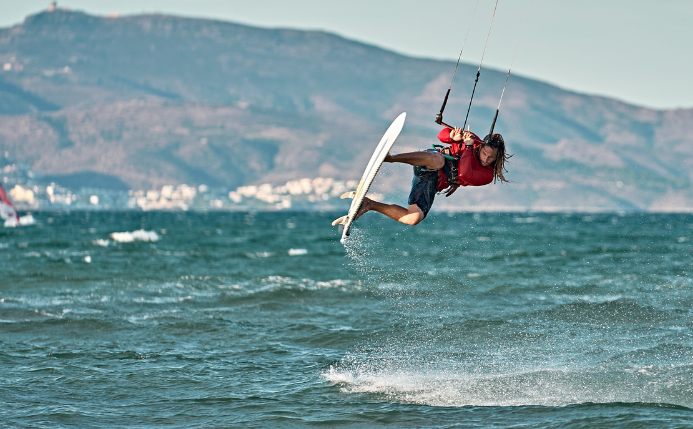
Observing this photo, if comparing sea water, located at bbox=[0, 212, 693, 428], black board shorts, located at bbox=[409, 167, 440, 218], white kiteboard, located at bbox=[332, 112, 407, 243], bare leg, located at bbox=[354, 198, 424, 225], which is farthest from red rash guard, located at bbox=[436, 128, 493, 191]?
sea water, located at bbox=[0, 212, 693, 428]

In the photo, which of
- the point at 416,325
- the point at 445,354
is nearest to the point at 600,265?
the point at 416,325

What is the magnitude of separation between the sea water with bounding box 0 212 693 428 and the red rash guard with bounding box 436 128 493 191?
Result: 1.98 metres

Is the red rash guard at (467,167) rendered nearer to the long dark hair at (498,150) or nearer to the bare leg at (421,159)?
the long dark hair at (498,150)

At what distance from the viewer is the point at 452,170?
10.3m

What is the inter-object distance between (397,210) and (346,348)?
4717mm

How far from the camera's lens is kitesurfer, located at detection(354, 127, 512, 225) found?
10141mm

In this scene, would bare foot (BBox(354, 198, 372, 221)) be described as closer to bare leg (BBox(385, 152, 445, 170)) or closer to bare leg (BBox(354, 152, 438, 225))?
bare leg (BBox(354, 152, 438, 225))

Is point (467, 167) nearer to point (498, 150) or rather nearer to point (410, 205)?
point (498, 150)

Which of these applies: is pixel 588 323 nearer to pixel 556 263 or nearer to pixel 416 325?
pixel 416 325

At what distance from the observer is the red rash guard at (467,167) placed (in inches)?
401

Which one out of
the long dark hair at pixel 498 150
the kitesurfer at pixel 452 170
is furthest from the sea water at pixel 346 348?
the long dark hair at pixel 498 150

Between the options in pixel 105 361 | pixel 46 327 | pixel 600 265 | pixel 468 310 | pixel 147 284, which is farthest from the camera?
A: pixel 600 265

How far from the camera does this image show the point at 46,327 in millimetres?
15922

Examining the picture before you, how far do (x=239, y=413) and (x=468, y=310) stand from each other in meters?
9.41
